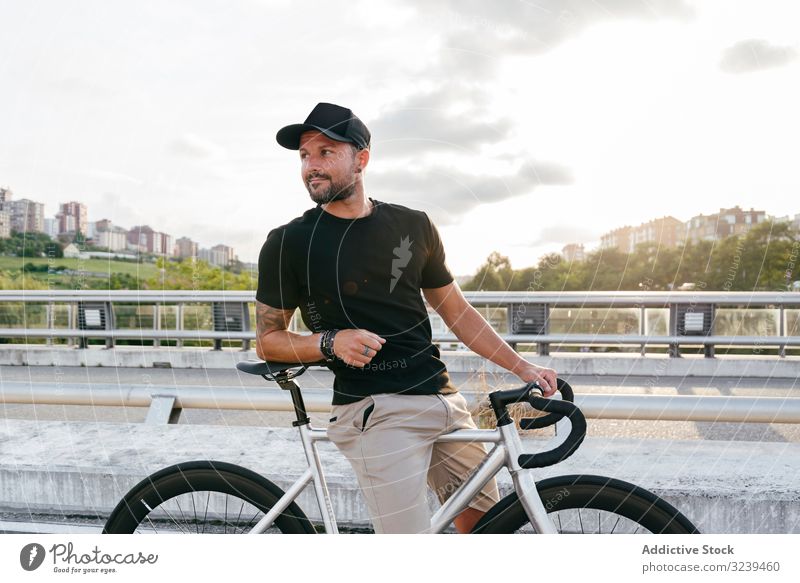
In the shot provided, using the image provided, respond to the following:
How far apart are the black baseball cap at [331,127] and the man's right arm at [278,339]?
54cm

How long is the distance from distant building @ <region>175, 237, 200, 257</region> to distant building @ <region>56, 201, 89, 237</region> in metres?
0.43

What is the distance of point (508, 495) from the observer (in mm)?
2367

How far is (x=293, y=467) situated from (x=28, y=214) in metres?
1.67

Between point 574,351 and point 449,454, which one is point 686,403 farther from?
point 574,351

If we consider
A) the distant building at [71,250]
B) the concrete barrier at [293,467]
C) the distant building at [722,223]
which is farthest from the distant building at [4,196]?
the distant building at [722,223]

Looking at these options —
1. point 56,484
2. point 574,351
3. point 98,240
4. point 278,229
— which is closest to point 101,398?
point 56,484

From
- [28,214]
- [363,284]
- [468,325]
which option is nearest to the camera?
[363,284]

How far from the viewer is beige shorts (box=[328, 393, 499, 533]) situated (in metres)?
2.28

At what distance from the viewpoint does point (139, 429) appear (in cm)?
411

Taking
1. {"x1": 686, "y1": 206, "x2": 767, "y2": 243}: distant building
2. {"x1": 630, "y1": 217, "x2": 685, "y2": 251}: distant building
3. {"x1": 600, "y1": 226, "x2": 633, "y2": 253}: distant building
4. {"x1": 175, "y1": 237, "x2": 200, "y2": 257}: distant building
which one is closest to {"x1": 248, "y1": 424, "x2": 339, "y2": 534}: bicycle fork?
{"x1": 175, "y1": 237, "x2": 200, "y2": 257}: distant building

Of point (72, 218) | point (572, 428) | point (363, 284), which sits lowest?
point (572, 428)

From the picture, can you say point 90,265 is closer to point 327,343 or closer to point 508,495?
point 327,343

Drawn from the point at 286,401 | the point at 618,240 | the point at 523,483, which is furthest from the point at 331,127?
the point at 286,401
